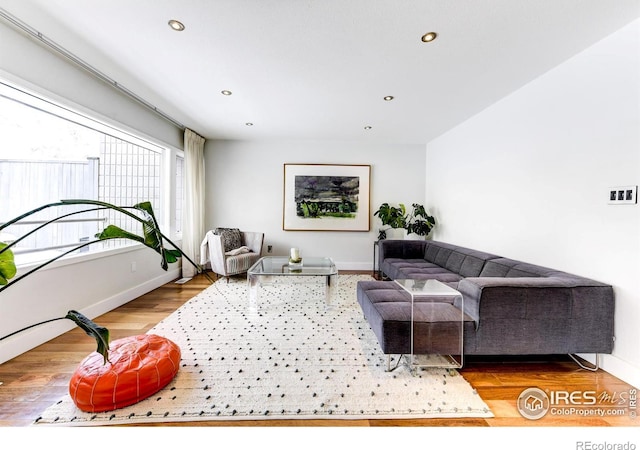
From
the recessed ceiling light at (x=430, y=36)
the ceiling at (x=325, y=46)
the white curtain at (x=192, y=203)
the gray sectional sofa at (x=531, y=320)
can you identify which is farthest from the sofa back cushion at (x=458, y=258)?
the white curtain at (x=192, y=203)

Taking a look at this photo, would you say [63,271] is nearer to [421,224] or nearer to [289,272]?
[289,272]

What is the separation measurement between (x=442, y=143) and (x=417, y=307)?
333 cm

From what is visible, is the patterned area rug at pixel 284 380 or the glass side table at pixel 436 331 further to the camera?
the glass side table at pixel 436 331

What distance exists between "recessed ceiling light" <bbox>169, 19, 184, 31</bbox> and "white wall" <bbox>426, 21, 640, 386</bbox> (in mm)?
3071

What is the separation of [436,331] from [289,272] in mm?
1650

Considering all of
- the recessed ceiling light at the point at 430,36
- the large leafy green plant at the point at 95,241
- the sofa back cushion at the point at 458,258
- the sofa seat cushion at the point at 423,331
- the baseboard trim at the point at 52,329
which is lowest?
the baseboard trim at the point at 52,329

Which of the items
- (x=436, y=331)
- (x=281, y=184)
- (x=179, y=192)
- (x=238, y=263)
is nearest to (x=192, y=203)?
(x=179, y=192)

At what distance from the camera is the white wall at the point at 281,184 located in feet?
15.6

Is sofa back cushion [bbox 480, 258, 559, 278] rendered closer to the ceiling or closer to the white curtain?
the ceiling

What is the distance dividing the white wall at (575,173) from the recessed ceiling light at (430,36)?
124 centimetres

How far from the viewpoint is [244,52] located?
214cm

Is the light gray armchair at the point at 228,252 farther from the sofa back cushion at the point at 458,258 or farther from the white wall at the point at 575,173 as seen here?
the white wall at the point at 575,173

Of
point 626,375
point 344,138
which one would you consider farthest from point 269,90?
point 626,375

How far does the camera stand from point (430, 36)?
6.29 ft
